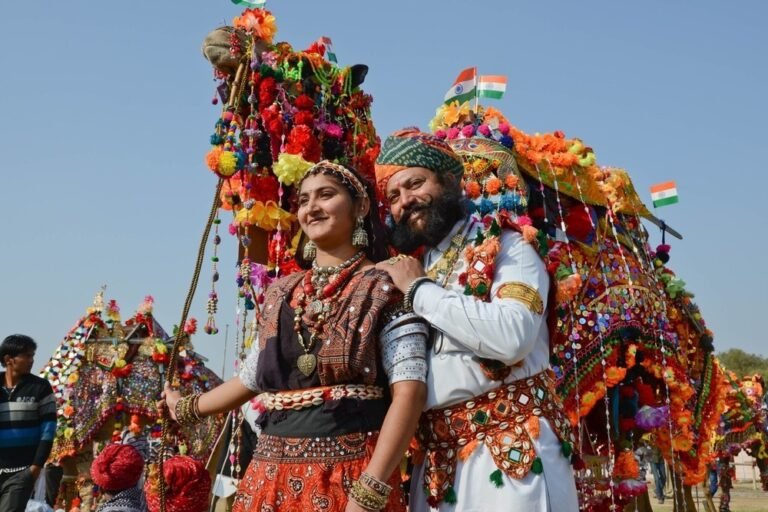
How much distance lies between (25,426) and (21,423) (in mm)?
36

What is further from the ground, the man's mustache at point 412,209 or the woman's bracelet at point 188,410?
the man's mustache at point 412,209

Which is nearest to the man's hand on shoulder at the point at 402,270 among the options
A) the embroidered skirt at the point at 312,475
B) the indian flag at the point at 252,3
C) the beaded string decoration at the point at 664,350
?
the embroidered skirt at the point at 312,475

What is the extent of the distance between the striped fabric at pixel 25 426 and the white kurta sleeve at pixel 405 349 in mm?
4398

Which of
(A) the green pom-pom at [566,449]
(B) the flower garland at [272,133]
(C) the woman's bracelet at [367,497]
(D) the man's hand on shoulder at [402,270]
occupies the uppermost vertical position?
(B) the flower garland at [272,133]

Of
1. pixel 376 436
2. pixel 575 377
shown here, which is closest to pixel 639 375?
pixel 575 377

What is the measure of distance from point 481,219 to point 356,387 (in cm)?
96

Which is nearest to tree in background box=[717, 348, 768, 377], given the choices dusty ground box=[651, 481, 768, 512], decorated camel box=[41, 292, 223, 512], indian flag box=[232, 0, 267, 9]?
dusty ground box=[651, 481, 768, 512]

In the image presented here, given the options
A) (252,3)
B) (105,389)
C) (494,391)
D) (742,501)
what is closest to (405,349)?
(494,391)

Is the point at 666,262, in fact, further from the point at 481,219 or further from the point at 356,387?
the point at 356,387

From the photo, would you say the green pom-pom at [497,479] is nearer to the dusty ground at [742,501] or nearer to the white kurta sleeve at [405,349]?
the white kurta sleeve at [405,349]

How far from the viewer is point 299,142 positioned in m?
4.17

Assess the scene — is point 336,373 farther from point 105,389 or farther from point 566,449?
point 105,389

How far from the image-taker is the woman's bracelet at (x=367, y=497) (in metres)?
2.39

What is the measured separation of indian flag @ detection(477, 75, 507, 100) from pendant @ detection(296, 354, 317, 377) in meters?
3.74
